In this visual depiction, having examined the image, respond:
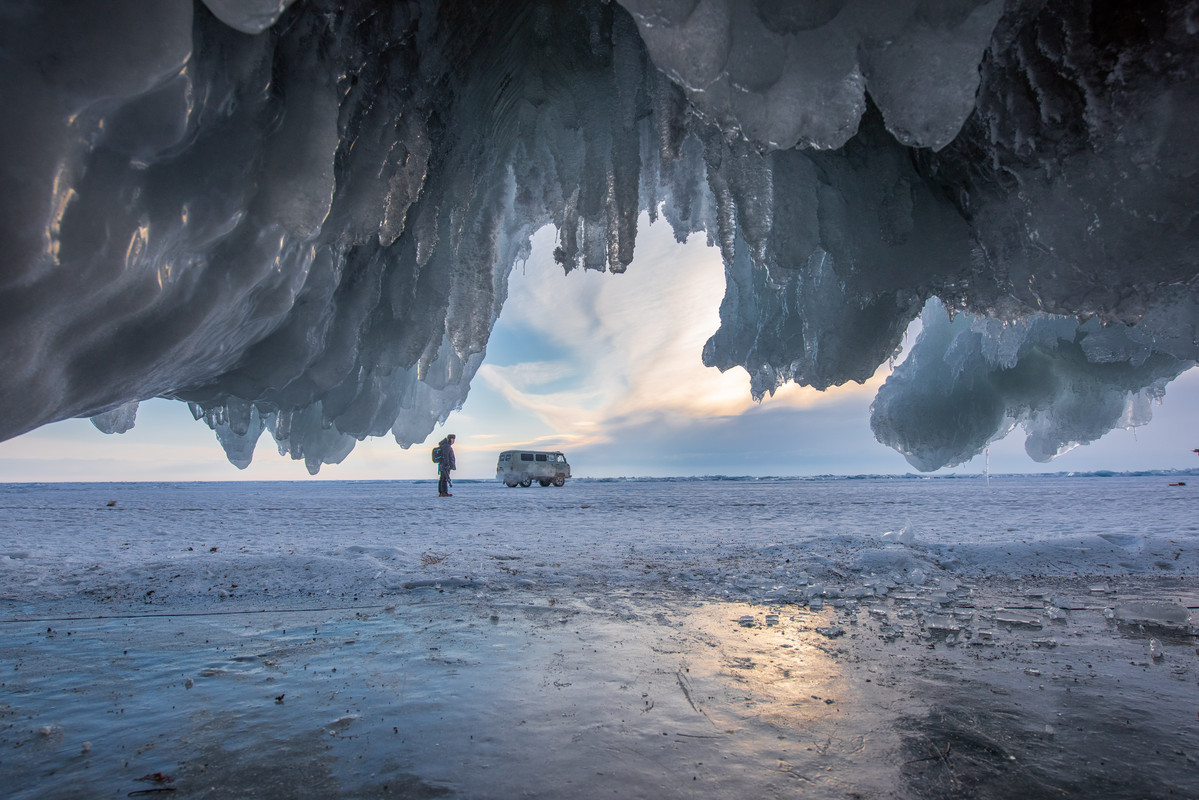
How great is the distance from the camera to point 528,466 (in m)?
24.6

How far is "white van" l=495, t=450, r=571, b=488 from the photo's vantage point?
24547mm

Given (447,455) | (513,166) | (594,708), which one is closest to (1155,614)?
(594,708)

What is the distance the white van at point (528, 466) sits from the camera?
24.5 meters

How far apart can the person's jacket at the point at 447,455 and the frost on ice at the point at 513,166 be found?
9.29m

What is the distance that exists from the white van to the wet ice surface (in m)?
18.9

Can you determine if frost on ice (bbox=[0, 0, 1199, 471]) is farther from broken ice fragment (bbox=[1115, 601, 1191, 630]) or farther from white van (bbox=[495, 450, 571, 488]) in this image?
white van (bbox=[495, 450, 571, 488])

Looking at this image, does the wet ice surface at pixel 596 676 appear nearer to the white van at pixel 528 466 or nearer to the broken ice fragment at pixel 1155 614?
the broken ice fragment at pixel 1155 614

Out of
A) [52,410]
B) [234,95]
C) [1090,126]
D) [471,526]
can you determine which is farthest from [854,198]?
[471,526]

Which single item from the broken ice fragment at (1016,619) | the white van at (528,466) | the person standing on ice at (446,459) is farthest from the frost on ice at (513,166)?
the white van at (528,466)

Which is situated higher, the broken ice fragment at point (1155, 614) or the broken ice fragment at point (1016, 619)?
the broken ice fragment at point (1155, 614)

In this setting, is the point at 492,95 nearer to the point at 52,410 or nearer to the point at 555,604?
the point at 52,410

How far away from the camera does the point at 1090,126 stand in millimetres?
3260

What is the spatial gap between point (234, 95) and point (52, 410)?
171cm

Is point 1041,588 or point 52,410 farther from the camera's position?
point 1041,588
